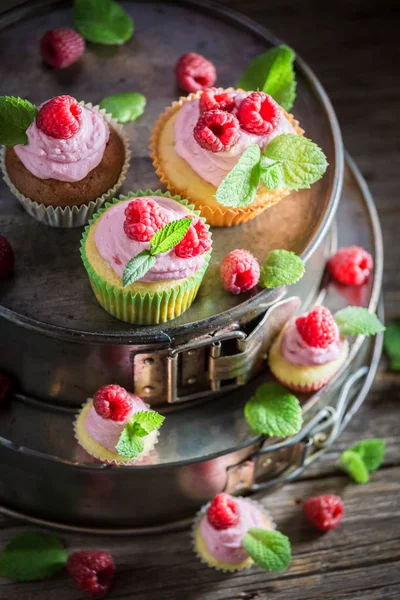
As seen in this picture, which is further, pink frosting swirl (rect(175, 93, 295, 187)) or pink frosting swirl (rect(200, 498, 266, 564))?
pink frosting swirl (rect(200, 498, 266, 564))

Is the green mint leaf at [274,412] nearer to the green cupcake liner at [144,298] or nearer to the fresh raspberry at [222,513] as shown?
the fresh raspberry at [222,513]

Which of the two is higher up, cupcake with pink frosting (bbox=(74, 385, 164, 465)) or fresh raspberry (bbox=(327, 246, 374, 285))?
fresh raspberry (bbox=(327, 246, 374, 285))

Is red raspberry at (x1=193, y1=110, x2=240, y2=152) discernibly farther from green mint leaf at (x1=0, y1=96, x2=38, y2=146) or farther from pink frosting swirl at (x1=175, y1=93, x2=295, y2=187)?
green mint leaf at (x1=0, y1=96, x2=38, y2=146)

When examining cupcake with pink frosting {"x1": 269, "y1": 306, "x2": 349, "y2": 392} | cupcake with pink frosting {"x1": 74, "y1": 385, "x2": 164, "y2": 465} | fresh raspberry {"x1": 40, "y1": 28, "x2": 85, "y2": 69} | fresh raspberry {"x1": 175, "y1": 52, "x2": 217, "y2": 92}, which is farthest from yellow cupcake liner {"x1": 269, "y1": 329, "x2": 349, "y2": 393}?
fresh raspberry {"x1": 40, "y1": 28, "x2": 85, "y2": 69}

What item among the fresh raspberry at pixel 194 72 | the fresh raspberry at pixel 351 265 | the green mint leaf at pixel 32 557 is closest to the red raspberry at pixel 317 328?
the fresh raspberry at pixel 351 265

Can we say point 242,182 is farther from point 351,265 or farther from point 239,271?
point 351,265

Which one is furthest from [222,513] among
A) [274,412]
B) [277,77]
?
[277,77]
